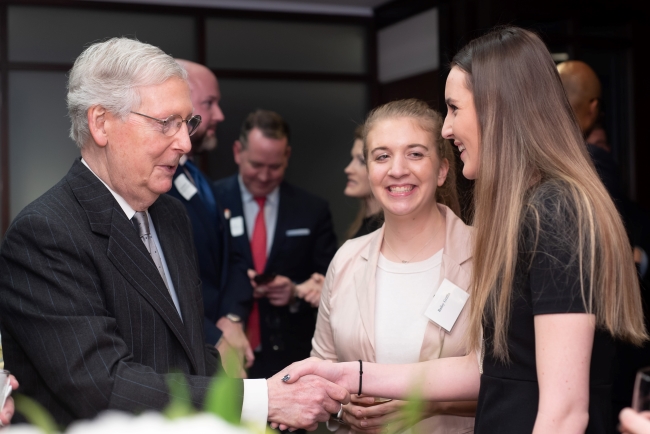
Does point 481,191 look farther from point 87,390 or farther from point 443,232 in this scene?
point 87,390

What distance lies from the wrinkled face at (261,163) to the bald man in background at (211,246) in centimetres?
45

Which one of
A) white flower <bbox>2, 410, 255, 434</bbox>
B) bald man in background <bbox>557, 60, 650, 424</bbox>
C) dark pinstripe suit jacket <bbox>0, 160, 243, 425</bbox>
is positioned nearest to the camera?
white flower <bbox>2, 410, 255, 434</bbox>

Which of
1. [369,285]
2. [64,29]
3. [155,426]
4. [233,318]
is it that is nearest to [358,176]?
[233,318]

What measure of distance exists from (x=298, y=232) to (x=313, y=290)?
2.27ft

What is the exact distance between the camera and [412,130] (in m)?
2.44

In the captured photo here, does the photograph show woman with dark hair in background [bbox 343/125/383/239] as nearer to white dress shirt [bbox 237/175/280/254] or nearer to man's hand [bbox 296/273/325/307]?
man's hand [bbox 296/273/325/307]

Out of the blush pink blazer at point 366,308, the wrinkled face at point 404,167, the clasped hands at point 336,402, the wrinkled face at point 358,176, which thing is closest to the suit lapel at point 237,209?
the wrinkled face at point 358,176

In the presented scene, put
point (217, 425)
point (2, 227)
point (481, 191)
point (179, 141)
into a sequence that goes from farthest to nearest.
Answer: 1. point (2, 227)
2. point (179, 141)
3. point (481, 191)
4. point (217, 425)

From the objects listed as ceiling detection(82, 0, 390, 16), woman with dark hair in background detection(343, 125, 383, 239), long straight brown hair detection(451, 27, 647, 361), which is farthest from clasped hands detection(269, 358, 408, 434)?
ceiling detection(82, 0, 390, 16)

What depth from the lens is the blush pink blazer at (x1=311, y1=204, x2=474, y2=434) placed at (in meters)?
2.28

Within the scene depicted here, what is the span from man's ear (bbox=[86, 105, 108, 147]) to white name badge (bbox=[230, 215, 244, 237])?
6.87 ft

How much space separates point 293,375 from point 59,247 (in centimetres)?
75

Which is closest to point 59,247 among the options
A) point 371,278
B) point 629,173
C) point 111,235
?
point 111,235

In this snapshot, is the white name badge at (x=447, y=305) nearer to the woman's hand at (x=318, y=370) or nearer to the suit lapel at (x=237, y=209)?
the woman's hand at (x=318, y=370)
